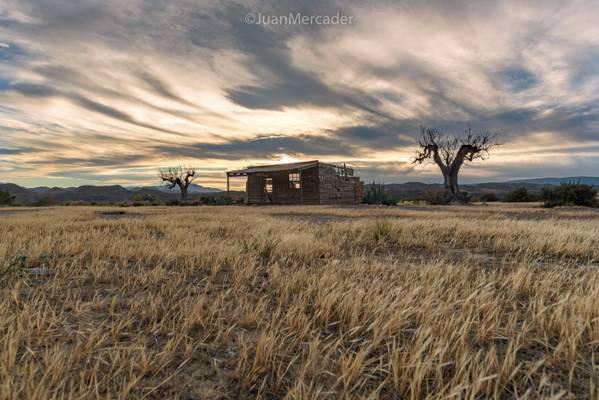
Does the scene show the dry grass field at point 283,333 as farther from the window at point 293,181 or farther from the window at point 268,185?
the window at point 268,185

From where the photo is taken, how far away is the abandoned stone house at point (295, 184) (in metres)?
27.6

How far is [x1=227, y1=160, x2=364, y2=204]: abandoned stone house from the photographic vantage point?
90.6 ft

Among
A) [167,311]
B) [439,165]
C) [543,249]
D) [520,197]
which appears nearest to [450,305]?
[167,311]

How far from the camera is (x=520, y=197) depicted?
2841 centimetres

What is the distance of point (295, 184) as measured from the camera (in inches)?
1129

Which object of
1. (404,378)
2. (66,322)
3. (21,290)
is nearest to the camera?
(404,378)

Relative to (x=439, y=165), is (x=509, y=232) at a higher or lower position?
lower

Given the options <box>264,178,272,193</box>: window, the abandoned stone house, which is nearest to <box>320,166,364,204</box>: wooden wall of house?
Result: the abandoned stone house

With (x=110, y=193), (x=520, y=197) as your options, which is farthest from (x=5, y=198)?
(x=110, y=193)

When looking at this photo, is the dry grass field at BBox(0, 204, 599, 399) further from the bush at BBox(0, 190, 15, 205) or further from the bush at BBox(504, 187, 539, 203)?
the bush at BBox(504, 187, 539, 203)

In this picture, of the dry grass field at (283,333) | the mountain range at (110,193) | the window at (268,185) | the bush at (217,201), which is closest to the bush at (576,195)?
the mountain range at (110,193)

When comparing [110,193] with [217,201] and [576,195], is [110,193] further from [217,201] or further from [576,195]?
[576,195]

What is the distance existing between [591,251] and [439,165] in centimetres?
2437

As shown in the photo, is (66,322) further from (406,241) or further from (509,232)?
(509,232)
